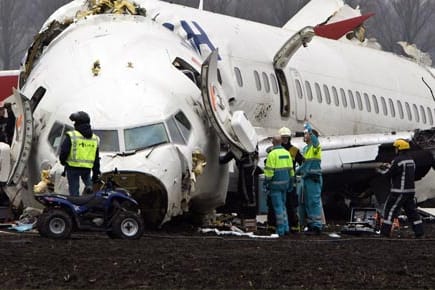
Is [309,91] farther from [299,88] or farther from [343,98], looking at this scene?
[343,98]

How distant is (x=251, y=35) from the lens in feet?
90.6

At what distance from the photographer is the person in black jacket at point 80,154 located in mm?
18828

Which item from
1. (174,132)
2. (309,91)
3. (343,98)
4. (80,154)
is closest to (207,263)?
(80,154)

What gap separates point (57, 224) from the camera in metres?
18.1

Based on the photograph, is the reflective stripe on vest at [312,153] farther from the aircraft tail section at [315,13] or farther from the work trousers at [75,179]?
the aircraft tail section at [315,13]

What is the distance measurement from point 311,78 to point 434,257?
12207mm

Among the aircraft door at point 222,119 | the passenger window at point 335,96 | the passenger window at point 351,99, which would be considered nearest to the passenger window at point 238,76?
the passenger window at point 335,96

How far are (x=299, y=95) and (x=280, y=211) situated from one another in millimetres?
6689

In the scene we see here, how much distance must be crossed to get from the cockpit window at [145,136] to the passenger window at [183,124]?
51cm

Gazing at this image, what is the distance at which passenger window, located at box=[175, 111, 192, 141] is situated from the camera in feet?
66.8

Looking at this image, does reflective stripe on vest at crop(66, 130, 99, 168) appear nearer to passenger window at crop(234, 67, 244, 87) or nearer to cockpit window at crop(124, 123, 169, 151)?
cockpit window at crop(124, 123, 169, 151)

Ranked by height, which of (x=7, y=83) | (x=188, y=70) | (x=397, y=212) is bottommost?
(x=397, y=212)

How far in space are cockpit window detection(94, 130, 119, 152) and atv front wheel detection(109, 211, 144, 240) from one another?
1389mm

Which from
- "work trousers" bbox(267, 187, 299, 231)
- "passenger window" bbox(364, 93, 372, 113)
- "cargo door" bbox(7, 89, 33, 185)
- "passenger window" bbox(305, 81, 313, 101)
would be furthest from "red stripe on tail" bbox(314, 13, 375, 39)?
"cargo door" bbox(7, 89, 33, 185)
